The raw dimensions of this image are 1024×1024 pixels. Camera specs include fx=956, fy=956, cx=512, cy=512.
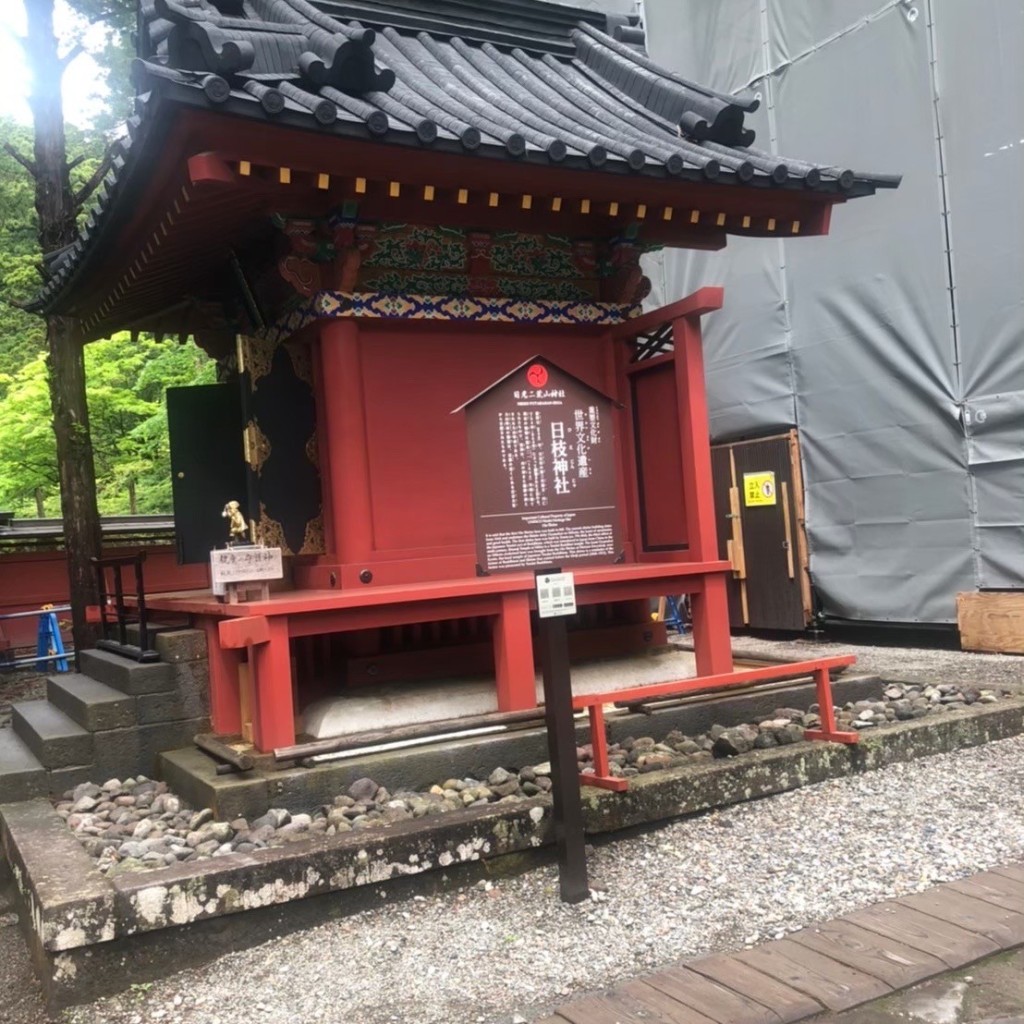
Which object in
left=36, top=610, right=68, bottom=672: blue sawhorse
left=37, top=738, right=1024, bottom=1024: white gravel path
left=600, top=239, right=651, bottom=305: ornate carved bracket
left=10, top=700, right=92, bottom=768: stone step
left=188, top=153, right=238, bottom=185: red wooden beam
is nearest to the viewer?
left=37, top=738, right=1024, bottom=1024: white gravel path

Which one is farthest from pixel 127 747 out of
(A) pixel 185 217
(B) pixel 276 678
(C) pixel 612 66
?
(C) pixel 612 66

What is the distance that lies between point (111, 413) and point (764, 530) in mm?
11820

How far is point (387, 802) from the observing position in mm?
4340

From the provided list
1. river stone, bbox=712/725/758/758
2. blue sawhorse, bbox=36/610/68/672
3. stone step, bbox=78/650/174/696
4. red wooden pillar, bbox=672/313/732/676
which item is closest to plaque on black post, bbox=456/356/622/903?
river stone, bbox=712/725/758/758

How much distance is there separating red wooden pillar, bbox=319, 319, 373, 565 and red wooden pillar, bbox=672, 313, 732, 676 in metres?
1.99

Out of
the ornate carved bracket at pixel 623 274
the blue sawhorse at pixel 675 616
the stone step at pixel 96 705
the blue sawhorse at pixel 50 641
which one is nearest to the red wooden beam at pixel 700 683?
the stone step at pixel 96 705

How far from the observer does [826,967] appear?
3.11 meters

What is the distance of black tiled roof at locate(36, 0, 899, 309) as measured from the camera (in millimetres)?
4379

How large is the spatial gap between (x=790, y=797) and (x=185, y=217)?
4.41 m

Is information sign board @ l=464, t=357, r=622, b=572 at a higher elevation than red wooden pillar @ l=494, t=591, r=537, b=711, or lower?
higher

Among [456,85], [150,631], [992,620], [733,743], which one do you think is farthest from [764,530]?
[150,631]

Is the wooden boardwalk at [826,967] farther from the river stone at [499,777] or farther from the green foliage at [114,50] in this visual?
the green foliage at [114,50]

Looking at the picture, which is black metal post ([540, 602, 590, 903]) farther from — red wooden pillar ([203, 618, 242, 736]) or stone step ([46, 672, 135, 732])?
stone step ([46, 672, 135, 732])

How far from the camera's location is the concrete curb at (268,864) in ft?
10.8
